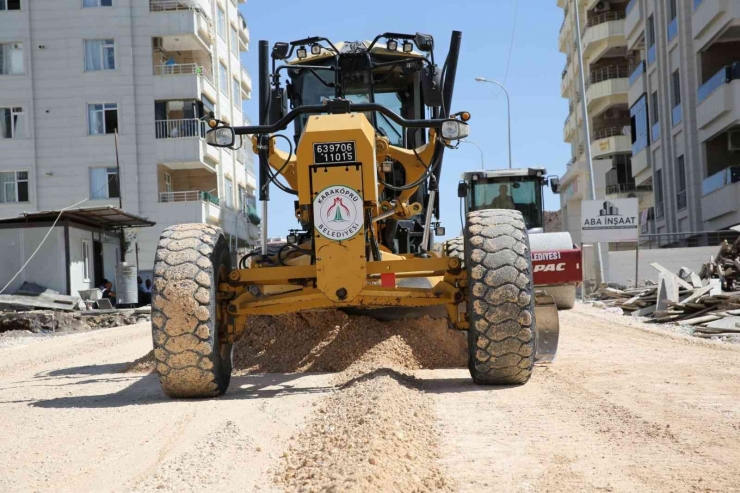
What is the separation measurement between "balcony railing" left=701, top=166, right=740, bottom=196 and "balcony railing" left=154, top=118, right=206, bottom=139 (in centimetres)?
2282

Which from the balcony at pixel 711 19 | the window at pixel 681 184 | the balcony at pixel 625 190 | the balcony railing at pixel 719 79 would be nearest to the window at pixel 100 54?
the balcony at pixel 711 19

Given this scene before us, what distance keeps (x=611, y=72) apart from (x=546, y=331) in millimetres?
53998

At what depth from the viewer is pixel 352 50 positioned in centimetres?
973

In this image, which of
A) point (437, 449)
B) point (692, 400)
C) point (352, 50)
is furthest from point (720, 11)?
point (437, 449)

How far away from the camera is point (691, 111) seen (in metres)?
37.6

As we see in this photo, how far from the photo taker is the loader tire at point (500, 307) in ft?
24.5

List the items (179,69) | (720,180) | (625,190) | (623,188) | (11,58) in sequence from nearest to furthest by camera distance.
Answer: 1. (720,180)
2. (11,58)
3. (179,69)
4. (625,190)
5. (623,188)

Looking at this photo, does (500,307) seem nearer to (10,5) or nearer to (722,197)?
(722,197)

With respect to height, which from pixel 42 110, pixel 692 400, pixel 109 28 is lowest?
pixel 692 400

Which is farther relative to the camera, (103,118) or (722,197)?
(103,118)

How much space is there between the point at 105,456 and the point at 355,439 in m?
1.49

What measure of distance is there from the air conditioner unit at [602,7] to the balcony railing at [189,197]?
94.0 ft

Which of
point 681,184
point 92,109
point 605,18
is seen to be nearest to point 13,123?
point 92,109

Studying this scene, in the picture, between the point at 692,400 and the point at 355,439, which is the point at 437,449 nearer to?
the point at 355,439
